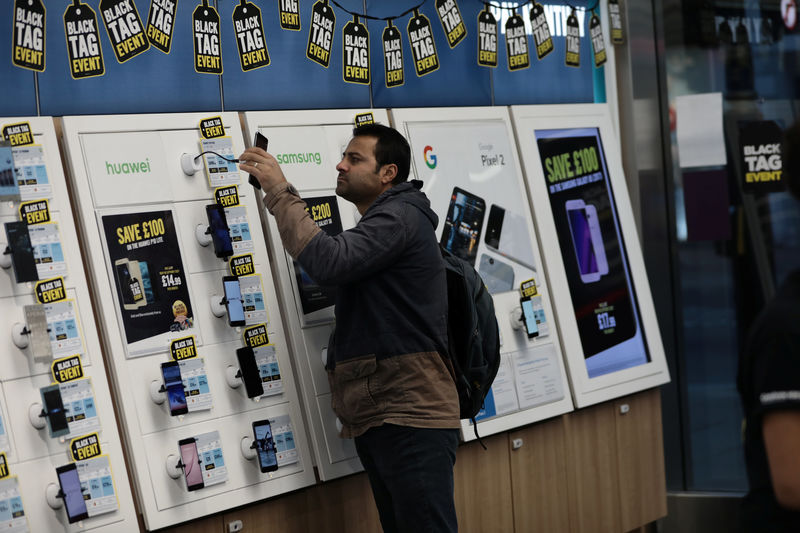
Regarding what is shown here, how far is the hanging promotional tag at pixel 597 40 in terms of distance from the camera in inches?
171

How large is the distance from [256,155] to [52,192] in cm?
59

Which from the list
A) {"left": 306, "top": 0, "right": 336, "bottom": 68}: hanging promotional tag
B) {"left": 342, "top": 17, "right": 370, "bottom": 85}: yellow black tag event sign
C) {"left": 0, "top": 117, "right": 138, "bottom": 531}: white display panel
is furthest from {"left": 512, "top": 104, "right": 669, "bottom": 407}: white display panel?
{"left": 0, "top": 117, "right": 138, "bottom": 531}: white display panel

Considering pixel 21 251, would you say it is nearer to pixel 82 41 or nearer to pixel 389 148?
pixel 82 41

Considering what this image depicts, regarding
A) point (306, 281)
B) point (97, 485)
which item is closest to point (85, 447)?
point (97, 485)

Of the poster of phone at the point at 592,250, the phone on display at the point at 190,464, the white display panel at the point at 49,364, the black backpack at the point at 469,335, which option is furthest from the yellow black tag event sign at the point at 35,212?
the poster of phone at the point at 592,250

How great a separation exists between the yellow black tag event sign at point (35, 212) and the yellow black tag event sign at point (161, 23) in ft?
2.10

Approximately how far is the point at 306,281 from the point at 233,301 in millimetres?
300

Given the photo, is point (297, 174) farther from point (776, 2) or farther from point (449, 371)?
point (776, 2)

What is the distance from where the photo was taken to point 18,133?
2.55 meters

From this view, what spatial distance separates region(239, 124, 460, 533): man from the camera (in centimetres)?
268

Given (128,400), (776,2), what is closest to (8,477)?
(128,400)

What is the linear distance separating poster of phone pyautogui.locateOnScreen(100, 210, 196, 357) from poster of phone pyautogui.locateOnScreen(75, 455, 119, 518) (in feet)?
1.04

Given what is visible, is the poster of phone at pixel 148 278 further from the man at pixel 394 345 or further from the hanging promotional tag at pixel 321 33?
the hanging promotional tag at pixel 321 33

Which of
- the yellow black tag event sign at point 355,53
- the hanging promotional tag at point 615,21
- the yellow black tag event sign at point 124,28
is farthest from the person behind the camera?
the hanging promotional tag at point 615,21
